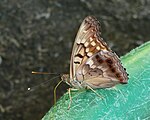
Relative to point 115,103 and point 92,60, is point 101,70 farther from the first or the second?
point 115,103

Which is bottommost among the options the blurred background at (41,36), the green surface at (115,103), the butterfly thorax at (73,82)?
the green surface at (115,103)

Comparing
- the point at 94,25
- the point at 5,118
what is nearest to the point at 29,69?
the point at 5,118

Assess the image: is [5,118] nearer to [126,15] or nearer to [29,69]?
[29,69]

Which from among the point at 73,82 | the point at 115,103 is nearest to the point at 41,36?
the point at 73,82

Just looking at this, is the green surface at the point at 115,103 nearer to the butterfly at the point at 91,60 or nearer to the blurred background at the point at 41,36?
the butterfly at the point at 91,60

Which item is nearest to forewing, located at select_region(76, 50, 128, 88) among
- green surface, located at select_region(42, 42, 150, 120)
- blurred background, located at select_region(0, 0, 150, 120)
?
green surface, located at select_region(42, 42, 150, 120)

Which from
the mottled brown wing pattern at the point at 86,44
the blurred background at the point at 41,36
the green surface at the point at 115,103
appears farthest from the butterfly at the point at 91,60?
the blurred background at the point at 41,36
